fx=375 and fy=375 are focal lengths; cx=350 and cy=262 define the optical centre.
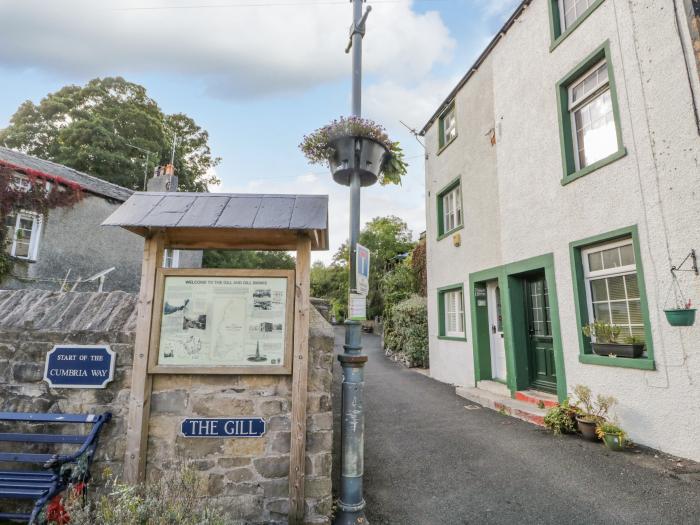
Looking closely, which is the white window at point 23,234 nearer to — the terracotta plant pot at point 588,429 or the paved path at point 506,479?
the paved path at point 506,479

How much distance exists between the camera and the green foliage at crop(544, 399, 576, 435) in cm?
544

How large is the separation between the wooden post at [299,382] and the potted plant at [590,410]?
4.30m

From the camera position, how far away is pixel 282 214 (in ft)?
10.6

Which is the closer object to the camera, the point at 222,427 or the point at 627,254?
the point at 222,427

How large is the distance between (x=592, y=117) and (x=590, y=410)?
4.64 m

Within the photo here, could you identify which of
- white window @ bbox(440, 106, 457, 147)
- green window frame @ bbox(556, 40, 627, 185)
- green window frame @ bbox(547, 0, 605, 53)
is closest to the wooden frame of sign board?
green window frame @ bbox(556, 40, 627, 185)

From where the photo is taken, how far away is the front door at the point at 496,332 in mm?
8352

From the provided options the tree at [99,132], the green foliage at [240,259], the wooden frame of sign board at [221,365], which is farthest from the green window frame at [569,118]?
the tree at [99,132]

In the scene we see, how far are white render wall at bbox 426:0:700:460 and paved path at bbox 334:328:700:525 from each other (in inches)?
36.0

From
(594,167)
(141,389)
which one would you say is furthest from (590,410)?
(141,389)

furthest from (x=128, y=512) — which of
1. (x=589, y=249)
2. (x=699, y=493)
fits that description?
(x=589, y=249)

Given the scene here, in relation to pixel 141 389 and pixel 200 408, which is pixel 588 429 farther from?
pixel 141 389

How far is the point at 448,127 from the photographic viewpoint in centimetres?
1089

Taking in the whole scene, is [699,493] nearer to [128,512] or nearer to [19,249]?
[128,512]
